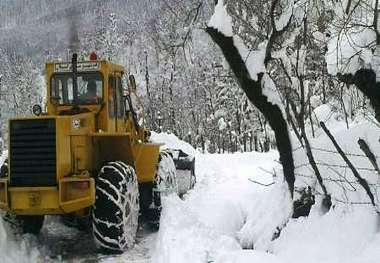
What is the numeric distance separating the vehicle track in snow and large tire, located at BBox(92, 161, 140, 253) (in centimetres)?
21

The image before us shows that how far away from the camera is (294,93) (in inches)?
392

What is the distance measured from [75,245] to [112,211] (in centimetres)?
129

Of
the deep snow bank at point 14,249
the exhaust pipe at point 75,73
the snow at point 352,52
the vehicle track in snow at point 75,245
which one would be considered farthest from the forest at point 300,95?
the deep snow bank at point 14,249

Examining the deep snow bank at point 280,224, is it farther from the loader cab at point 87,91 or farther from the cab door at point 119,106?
the loader cab at point 87,91

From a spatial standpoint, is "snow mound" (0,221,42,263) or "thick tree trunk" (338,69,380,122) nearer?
"thick tree trunk" (338,69,380,122)

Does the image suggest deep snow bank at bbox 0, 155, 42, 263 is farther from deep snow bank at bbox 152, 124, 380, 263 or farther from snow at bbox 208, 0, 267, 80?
snow at bbox 208, 0, 267, 80

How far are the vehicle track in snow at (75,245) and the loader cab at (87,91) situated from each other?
1.82 meters

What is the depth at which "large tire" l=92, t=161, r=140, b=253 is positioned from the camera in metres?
8.97

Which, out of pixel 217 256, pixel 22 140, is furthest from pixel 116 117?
pixel 217 256

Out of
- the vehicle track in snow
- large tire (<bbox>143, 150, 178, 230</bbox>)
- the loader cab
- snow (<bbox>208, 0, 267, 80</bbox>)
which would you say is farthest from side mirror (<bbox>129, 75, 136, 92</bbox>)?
snow (<bbox>208, 0, 267, 80</bbox>)

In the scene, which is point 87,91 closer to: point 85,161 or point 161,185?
point 85,161

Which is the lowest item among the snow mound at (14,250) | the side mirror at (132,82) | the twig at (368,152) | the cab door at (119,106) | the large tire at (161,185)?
the snow mound at (14,250)

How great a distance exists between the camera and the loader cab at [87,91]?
10.2 m

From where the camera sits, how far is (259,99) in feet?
30.3
